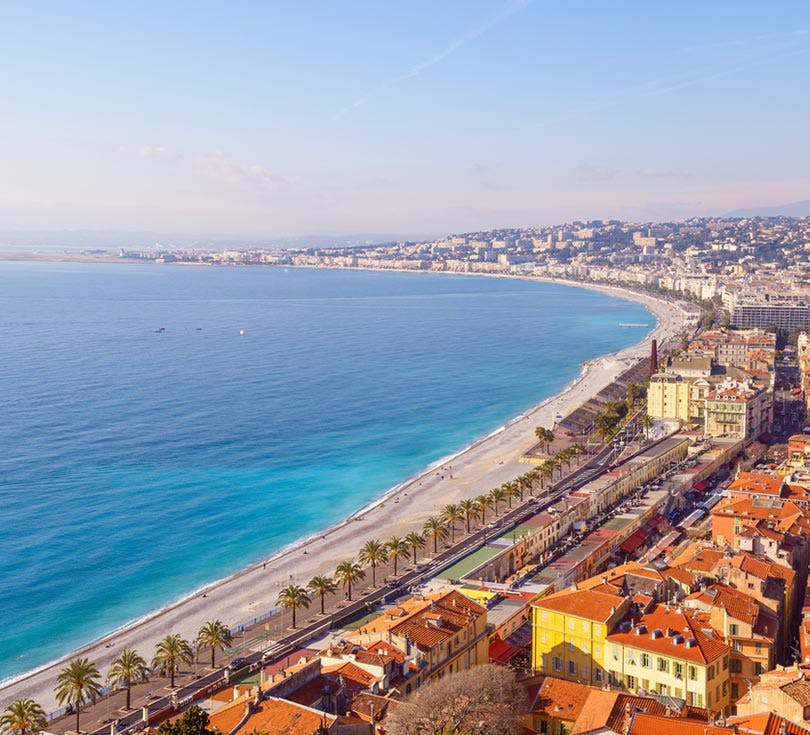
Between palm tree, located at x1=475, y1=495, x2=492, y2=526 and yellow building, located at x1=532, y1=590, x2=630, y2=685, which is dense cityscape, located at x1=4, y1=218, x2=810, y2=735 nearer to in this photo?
yellow building, located at x1=532, y1=590, x2=630, y2=685

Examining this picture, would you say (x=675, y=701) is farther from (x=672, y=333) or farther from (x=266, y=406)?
(x=672, y=333)

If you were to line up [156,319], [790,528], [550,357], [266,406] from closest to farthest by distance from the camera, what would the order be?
[790,528] → [266,406] → [550,357] → [156,319]

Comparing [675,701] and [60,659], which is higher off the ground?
[675,701]

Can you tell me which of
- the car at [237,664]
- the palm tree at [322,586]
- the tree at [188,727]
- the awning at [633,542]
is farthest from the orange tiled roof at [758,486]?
the tree at [188,727]

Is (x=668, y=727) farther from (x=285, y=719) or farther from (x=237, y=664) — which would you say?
(x=237, y=664)

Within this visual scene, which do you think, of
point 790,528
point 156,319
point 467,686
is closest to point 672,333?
point 156,319

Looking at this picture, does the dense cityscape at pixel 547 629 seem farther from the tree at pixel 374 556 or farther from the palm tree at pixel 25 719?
the palm tree at pixel 25 719
